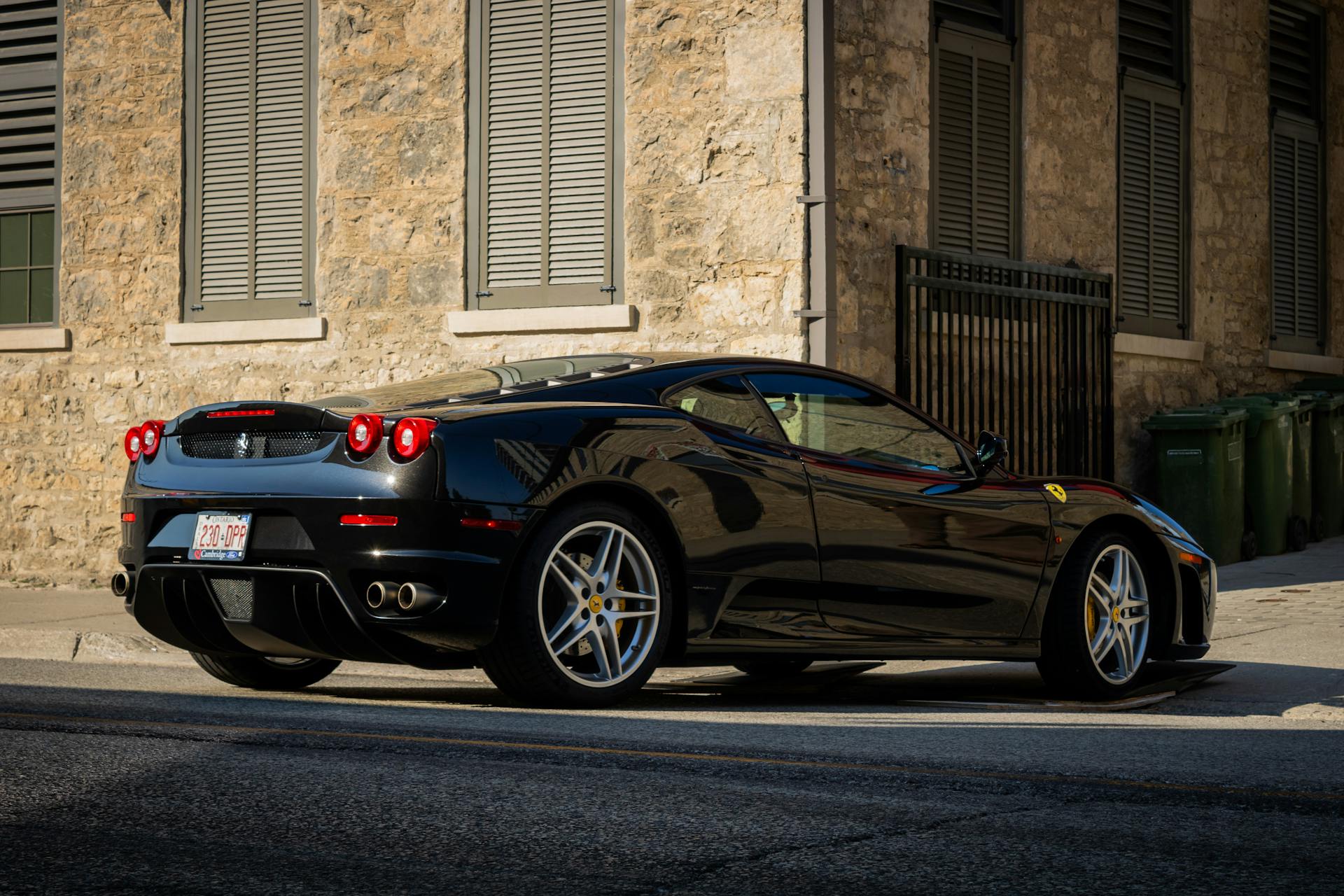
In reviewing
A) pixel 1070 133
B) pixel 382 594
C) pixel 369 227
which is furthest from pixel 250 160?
pixel 382 594

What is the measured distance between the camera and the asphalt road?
3.38 m

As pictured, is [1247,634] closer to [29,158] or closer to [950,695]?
[950,695]

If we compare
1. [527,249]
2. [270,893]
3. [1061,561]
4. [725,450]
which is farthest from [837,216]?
[270,893]

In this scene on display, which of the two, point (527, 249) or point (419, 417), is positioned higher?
point (527, 249)

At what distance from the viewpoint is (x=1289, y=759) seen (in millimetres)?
5211

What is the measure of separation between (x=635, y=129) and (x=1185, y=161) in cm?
586

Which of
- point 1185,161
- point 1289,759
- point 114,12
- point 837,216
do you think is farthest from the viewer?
point 1185,161

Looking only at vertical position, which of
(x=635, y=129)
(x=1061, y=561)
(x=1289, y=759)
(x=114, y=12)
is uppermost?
(x=114, y=12)

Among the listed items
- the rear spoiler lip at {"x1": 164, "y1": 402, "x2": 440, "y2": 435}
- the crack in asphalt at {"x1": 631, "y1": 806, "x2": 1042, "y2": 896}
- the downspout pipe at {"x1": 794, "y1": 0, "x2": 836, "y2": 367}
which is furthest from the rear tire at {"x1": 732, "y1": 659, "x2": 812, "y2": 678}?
the crack in asphalt at {"x1": 631, "y1": 806, "x2": 1042, "y2": 896}

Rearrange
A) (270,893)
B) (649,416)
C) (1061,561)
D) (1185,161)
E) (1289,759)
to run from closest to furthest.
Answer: (270,893) → (1289,759) → (649,416) → (1061,561) → (1185,161)

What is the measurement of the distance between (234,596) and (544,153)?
22.8 ft

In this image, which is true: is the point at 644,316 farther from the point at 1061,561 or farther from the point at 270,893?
the point at 270,893

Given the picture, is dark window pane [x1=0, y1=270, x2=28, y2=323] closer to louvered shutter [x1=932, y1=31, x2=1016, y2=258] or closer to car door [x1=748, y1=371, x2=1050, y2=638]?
louvered shutter [x1=932, y1=31, x2=1016, y2=258]

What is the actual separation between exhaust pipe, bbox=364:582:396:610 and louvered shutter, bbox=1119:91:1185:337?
1007cm
